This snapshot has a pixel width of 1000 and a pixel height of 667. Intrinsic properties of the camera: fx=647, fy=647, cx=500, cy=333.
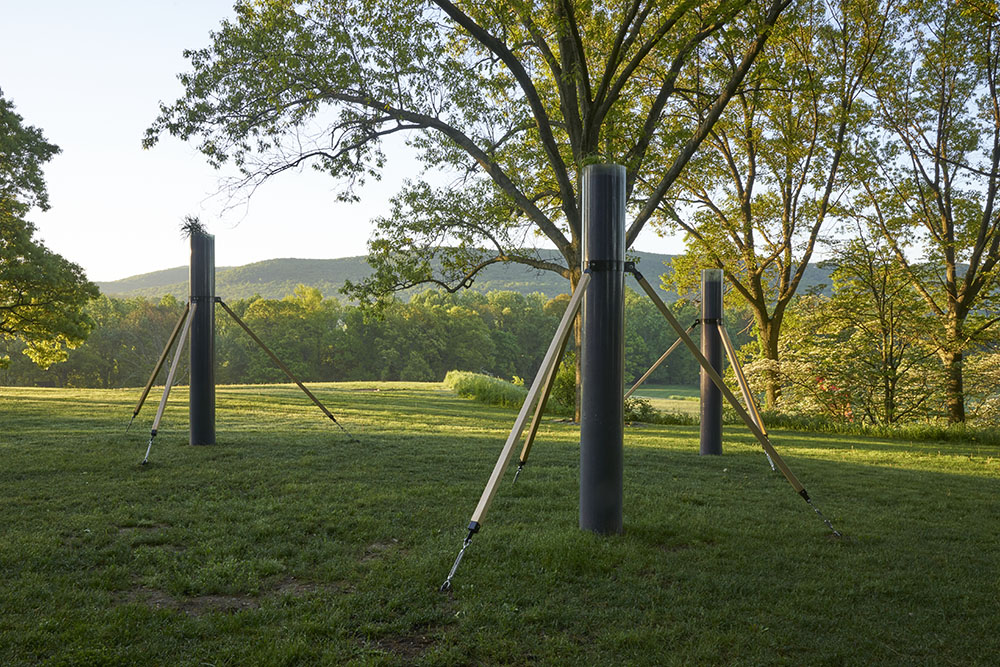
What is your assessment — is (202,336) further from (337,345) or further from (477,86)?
(337,345)

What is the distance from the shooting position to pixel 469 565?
174 inches

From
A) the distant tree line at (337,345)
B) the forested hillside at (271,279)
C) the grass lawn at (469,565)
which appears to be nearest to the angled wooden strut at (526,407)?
the grass lawn at (469,565)

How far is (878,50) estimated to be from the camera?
56.5 ft

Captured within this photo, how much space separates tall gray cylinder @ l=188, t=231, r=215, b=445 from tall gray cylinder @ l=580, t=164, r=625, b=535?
6778 mm

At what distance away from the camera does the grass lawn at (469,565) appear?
329 centimetres

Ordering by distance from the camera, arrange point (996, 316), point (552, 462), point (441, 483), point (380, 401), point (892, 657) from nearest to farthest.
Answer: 1. point (892, 657)
2. point (441, 483)
3. point (552, 462)
4. point (996, 316)
5. point (380, 401)

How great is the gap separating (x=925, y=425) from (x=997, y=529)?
9676 mm

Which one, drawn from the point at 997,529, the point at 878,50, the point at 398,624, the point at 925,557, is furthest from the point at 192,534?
the point at 878,50

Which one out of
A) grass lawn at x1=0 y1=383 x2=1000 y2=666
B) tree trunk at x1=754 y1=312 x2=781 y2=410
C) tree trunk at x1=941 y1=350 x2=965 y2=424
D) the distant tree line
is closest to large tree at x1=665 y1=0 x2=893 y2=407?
tree trunk at x1=754 y1=312 x2=781 y2=410

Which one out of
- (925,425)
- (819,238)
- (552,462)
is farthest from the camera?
(819,238)

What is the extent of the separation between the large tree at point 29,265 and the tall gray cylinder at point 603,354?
1942 centimetres

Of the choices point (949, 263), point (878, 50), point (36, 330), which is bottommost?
point (36, 330)

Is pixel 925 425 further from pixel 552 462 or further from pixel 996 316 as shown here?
pixel 552 462

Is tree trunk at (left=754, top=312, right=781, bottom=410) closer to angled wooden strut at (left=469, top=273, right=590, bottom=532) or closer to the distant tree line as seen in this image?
angled wooden strut at (left=469, top=273, right=590, bottom=532)
